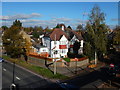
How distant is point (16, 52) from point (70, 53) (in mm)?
17020

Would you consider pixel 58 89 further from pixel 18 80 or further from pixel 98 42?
pixel 98 42

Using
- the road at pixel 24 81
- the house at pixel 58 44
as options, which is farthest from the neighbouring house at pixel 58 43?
the road at pixel 24 81

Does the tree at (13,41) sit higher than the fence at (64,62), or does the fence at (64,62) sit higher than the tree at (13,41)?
the tree at (13,41)

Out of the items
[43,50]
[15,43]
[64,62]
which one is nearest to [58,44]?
[43,50]

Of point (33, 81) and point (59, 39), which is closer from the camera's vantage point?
point (33, 81)

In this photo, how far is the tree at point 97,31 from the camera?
119 ft

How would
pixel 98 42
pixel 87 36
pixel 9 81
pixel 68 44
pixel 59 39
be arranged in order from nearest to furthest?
pixel 9 81 < pixel 98 42 < pixel 87 36 < pixel 59 39 < pixel 68 44

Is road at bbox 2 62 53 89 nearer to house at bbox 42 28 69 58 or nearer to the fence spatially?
the fence

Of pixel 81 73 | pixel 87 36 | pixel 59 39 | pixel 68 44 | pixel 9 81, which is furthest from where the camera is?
pixel 68 44

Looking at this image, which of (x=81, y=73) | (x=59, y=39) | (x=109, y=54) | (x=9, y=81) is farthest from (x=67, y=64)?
(x=109, y=54)

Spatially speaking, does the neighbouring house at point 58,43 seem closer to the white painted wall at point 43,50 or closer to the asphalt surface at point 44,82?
the white painted wall at point 43,50

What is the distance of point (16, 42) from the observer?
1610 inches

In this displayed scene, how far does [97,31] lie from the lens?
3722 centimetres

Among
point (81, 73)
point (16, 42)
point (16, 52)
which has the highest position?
point (16, 42)
